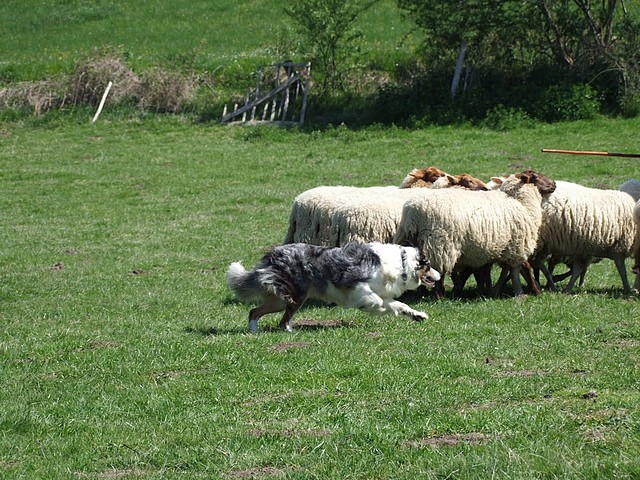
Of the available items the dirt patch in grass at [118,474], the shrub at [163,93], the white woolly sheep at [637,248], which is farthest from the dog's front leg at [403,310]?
the shrub at [163,93]

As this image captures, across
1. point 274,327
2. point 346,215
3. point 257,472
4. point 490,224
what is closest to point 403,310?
point 274,327

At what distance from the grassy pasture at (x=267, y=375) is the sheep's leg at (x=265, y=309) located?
0.54ft

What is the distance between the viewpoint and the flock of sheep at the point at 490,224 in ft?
40.6

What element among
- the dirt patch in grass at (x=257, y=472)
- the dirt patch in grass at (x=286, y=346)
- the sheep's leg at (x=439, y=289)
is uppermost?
the dirt patch in grass at (x=257, y=472)

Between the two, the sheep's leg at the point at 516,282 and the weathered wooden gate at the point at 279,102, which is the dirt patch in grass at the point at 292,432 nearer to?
the sheep's leg at the point at 516,282

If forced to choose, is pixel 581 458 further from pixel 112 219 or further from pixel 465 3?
pixel 465 3

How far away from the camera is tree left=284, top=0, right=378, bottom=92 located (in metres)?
30.4

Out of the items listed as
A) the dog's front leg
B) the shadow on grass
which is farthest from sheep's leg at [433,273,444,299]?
the shadow on grass

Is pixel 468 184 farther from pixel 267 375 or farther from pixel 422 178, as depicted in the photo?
pixel 267 375

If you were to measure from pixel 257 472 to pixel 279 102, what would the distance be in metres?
25.8

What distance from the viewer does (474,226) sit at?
486 inches

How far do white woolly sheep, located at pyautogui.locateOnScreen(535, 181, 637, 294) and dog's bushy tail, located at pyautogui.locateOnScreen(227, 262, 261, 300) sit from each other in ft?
14.8

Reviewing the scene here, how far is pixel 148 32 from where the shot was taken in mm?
44156

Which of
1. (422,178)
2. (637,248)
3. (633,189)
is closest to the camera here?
(637,248)
